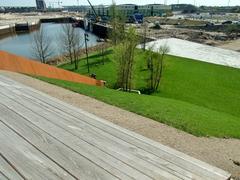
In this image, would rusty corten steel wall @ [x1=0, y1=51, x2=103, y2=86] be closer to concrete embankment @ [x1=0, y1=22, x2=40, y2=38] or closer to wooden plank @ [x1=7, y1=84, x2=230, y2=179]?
wooden plank @ [x1=7, y1=84, x2=230, y2=179]

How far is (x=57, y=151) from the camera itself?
3.38m

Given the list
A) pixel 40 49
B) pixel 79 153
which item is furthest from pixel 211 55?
pixel 79 153

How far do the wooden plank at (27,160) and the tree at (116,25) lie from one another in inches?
1474

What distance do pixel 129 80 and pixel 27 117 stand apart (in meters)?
20.0

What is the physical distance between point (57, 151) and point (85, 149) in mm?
324

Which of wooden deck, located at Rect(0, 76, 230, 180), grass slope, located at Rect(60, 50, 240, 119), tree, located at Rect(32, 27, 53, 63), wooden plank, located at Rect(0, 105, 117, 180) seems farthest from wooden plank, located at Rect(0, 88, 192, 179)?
tree, located at Rect(32, 27, 53, 63)

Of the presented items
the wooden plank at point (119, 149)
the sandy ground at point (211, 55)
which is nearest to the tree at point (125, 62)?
the sandy ground at point (211, 55)

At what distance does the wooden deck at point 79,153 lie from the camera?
117 inches

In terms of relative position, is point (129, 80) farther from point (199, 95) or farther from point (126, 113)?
point (126, 113)

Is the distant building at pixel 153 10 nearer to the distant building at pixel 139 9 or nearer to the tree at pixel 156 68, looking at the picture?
the distant building at pixel 139 9

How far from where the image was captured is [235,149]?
719cm

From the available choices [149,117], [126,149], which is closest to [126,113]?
[149,117]

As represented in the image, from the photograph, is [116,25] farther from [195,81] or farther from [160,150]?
[160,150]

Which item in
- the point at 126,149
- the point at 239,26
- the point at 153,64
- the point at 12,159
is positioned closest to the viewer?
the point at 12,159
